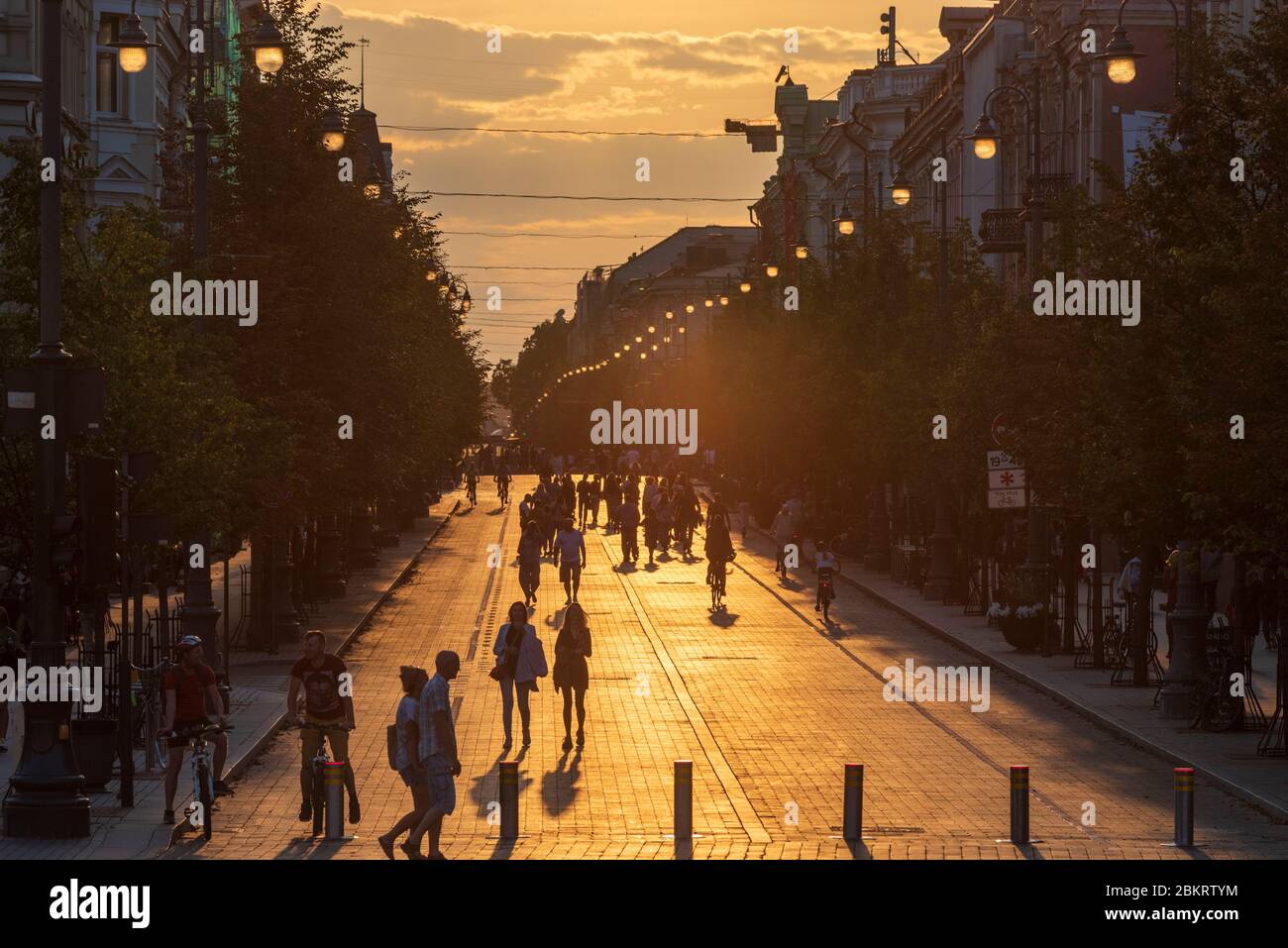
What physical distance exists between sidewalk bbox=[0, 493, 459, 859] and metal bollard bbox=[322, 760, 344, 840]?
1.26m

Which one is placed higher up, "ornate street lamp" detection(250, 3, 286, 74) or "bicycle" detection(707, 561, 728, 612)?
"ornate street lamp" detection(250, 3, 286, 74)

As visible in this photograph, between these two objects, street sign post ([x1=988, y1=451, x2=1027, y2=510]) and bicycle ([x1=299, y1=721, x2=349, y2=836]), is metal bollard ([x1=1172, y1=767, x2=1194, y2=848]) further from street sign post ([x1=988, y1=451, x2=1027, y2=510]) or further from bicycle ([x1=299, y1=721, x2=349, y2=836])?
street sign post ([x1=988, y1=451, x2=1027, y2=510])

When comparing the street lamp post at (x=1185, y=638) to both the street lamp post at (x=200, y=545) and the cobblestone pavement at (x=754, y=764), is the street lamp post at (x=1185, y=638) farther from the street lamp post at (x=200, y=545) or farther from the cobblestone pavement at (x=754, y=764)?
the street lamp post at (x=200, y=545)

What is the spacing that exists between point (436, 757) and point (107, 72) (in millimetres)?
45605

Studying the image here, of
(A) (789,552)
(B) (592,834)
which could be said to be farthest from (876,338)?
(B) (592,834)

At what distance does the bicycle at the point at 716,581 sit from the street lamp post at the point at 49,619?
26.7 m

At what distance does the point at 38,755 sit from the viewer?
18.8 metres

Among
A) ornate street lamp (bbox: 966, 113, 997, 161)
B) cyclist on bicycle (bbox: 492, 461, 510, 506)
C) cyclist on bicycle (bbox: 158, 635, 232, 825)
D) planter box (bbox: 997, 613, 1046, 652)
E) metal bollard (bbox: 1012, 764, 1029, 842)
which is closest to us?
metal bollard (bbox: 1012, 764, 1029, 842)

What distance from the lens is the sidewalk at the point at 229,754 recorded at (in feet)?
59.8


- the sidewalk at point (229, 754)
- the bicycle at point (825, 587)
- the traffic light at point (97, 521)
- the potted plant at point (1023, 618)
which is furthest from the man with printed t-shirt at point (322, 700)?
the bicycle at point (825, 587)

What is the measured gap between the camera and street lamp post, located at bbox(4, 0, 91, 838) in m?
18.7

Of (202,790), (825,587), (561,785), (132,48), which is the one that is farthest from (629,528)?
(202,790)

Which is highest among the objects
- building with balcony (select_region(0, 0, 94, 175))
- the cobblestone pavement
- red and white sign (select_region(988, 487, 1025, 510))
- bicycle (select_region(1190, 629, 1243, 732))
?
building with balcony (select_region(0, 0, 94, 175))

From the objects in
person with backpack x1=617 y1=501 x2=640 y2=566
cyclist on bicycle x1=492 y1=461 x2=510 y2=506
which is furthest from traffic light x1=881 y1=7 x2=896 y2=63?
person with backpack x1=617 y1=501 x2=640 y2=566
